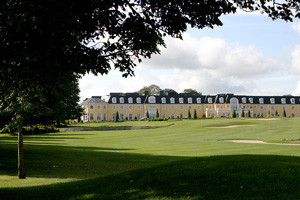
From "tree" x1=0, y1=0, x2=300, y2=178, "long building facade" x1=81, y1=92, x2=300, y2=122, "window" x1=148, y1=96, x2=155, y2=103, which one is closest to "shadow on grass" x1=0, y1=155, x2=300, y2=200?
"tree" x1=0, y1=0, x2=300, y2=178

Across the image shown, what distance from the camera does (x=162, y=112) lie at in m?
102

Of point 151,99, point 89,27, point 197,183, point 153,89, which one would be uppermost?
point 153,89

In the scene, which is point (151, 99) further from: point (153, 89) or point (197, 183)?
point (197, 183)

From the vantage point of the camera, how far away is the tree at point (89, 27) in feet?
23.1

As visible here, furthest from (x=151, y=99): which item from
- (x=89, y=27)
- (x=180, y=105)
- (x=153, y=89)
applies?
(x=89, y=27)

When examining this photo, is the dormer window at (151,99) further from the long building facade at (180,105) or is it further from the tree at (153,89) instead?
the tree at (153,89)

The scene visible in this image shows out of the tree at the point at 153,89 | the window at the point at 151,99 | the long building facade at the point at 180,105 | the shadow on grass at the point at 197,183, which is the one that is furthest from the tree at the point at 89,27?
the tree at the point at 153,89

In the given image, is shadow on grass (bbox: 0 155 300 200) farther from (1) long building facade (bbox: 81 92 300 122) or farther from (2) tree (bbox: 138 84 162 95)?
(2) tree (bbox: 138 84 162 95)

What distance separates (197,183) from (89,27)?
186 inches

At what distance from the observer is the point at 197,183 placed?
6.94 m

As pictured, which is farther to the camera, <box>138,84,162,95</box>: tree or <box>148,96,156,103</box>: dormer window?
<box>138,84,162,95</box>: tree

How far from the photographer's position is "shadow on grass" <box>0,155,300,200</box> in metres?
6.38

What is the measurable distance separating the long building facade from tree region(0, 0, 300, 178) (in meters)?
89.1

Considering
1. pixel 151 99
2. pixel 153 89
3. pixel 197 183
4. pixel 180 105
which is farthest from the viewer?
pixel 153 89
